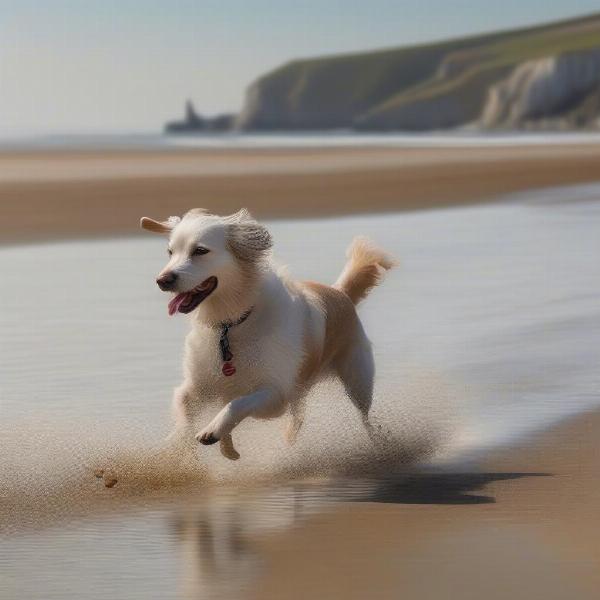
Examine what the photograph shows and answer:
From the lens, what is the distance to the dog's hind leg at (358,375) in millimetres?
7629

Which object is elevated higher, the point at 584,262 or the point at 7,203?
the point at 584,262

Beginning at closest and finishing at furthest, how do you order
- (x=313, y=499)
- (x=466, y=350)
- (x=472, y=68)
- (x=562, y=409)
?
(x=313, y=499)
(x=562, y=409)
(x=466, y=350)
(x=472, y=68)

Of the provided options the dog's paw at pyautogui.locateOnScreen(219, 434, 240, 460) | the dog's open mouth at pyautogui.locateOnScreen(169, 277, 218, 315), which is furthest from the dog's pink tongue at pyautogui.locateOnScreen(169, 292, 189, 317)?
the dog's paw at pyautogui.locateOnScreen(219, 434, 240, 460)

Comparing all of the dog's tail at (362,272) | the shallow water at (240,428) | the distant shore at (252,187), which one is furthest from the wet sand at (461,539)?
the distant shore at (252,187)

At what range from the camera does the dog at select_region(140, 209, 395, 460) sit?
22.1 ft

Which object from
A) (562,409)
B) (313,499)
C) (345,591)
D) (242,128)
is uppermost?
(345,591)

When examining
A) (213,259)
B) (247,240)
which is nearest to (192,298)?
(213,259)

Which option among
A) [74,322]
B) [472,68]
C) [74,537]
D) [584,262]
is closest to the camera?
[74,537]

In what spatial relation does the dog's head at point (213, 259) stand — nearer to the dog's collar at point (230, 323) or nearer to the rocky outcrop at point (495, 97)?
the dog's collar at point (230, 323)

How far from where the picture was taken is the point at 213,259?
678cm

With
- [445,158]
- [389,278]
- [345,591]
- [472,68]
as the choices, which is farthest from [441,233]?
[472,68]

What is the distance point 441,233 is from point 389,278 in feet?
17.9

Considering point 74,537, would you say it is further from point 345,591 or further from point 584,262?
point 584,262

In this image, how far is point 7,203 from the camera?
26.2m
